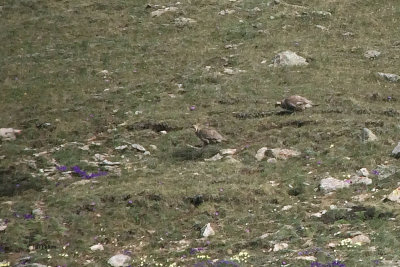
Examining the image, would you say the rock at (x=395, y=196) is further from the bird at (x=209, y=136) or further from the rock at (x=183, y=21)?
the rock at (x=183, y=21)

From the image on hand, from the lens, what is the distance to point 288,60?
25.3 m

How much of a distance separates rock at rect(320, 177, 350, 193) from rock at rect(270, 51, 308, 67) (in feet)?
39.7

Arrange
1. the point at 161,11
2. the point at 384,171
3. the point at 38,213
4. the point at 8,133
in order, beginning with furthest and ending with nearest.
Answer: the point at 161,11, the point at 8,133, the point at 38,213, the point at 384,171

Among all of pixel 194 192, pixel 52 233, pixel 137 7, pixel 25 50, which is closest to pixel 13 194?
pixel 52 233

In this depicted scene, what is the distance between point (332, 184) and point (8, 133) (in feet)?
40.8

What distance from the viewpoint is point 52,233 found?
12.9 m

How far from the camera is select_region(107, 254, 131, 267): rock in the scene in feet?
37.2

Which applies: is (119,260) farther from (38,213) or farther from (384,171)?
(384,171)

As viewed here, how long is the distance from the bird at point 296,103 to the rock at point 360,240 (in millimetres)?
10377

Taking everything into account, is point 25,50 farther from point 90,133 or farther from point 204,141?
point 204,141

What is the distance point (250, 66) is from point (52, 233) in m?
15.0

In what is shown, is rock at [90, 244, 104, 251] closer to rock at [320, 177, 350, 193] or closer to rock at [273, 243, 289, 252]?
rock at [273, 243, 289, 252]

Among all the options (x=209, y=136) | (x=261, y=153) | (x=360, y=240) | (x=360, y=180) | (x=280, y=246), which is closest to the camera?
(x=360, y=240)

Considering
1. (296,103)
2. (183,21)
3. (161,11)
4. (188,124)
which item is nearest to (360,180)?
(296,103)
